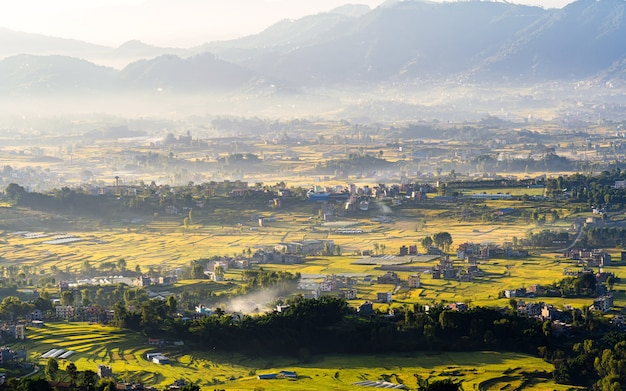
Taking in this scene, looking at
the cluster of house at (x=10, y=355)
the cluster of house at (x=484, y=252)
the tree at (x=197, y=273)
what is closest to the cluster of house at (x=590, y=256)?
the cluster of house at (x=484, y=252)

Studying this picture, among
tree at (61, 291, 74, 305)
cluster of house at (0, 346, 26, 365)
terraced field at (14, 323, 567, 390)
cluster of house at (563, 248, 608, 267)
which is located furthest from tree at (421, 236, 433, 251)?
cluster of house at (0, 346, 26, 365)

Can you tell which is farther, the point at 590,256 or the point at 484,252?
the point at 484,252

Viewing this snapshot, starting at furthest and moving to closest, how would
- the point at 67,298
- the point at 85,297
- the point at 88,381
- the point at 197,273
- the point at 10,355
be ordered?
the point at 197,273 < the point at 85,297 < the point at 67,298 < the point at 10,355 < the point at 88,381

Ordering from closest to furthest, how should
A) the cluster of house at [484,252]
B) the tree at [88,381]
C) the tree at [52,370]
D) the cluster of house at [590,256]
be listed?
the tree at [88,381] < the tree at [52,370] < the cluster of house at [590,256] < the cluster of house at [484,252]

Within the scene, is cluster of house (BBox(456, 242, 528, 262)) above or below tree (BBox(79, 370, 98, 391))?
above

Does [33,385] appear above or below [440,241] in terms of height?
below

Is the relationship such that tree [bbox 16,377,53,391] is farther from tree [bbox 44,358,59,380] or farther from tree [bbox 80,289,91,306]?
tree [bbox 80,289,91,306]

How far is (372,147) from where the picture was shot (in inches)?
3526

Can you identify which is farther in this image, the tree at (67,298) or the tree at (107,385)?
the tree at (67,298)

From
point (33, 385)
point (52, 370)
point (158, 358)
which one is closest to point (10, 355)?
point (52, 370)

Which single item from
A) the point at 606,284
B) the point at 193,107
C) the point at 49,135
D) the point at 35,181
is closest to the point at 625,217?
the point at 606,284

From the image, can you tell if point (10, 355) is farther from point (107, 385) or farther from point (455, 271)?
point (455, 271)

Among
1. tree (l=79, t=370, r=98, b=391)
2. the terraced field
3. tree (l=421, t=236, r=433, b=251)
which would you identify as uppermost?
tree (l=421, t=236, r=433, b=251)

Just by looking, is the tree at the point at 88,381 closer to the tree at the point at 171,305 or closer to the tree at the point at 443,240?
the tree at the point at 171,305
